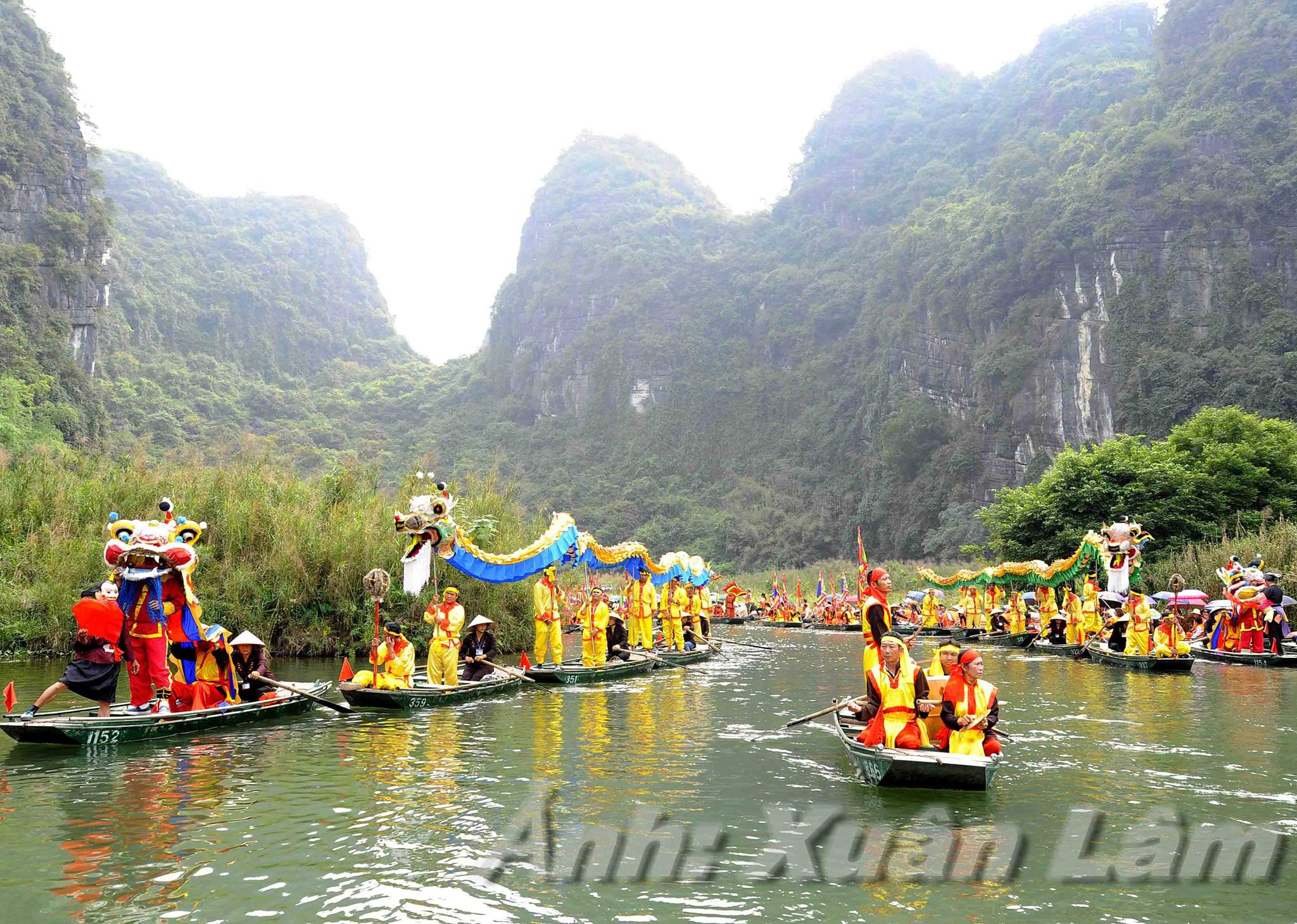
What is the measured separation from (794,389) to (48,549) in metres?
73.5

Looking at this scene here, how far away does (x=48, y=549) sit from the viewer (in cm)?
1756

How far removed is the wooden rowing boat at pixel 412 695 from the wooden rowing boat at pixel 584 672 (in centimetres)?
202

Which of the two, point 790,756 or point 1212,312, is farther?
point 1212,312

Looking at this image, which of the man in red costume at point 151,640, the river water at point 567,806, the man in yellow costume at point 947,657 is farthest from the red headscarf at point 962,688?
the man in red costume at point 151,640

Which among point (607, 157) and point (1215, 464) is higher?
point (607, 157)

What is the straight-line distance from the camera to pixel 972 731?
26.9ft

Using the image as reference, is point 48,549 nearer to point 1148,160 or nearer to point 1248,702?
point 1248,702

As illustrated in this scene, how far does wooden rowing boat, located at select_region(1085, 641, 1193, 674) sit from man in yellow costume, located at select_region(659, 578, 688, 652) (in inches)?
355

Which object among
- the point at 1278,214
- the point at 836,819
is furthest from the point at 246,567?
the point at 1278,214

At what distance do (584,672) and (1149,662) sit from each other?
Result: 10438 millimetres

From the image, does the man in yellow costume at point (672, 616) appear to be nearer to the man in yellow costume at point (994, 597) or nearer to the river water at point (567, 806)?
the river water at point (567, 806)

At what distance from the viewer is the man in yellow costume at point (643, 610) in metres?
21.4

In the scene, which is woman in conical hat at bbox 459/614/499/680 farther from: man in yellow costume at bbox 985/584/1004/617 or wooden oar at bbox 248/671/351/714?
man in yellow costume at bbox 985/584/1004/617

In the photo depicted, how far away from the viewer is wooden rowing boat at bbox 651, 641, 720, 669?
20.4m
